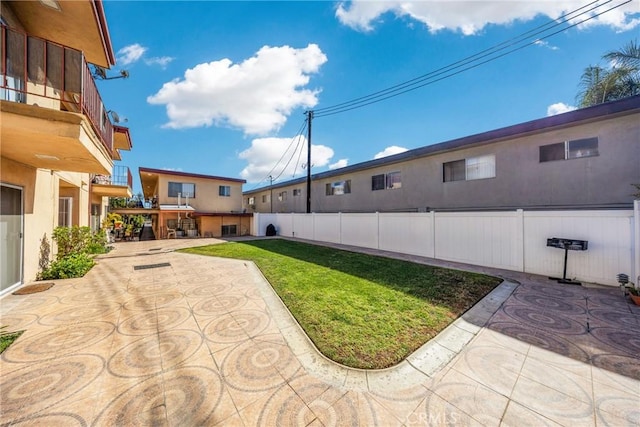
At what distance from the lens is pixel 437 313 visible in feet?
13.5

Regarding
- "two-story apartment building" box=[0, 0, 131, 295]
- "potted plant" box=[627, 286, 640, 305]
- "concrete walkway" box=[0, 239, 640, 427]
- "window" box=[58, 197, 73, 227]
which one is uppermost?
"two-story apartment building" box=[0, 0, 131, 295]

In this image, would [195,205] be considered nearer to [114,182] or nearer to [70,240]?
[114,182]

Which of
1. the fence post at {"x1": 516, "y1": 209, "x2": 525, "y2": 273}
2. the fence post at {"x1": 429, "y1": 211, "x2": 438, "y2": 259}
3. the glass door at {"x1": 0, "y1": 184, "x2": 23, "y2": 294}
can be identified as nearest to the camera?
the glass door at {"x1": 0, "y1": 184, "x2": 23, "y2": 294}

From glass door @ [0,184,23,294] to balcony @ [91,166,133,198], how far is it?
7.74 metres

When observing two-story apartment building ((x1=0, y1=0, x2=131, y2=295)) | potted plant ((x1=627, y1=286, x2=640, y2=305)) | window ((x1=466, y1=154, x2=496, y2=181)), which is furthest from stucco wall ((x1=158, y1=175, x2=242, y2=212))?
potted plant ((x1=627, y1=286, x2=640, y2=305))

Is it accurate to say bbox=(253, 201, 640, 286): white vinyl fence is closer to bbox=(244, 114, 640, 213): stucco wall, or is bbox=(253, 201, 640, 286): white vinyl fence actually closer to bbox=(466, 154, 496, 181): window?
bbox=(244, 114, 640, 213): stucco wall

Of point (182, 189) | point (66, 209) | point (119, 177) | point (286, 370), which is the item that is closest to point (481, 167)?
point (286, 370)

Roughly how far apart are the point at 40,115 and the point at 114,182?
1250cm

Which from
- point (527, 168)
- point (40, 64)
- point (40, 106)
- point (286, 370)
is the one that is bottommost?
point (286, 370)

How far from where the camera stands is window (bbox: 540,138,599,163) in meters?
7.36

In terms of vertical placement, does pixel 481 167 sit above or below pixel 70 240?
above

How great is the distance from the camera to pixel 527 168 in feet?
27.9

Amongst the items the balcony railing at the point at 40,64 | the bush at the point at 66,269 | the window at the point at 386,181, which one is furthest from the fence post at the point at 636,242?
the bush at the point at 66,269

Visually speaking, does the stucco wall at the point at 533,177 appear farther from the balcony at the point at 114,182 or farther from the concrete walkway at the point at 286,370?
the balcony at the point at 114,182
